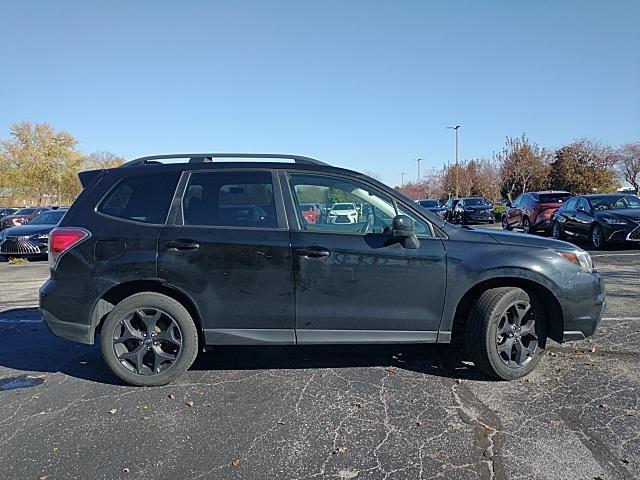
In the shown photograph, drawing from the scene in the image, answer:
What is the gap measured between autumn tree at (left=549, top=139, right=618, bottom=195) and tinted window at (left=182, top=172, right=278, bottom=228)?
1533 inches

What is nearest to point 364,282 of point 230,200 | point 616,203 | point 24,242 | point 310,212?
point 310,212

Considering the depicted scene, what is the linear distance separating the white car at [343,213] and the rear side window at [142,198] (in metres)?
1.40

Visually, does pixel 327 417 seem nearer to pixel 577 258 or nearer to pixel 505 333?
pixel 505 333

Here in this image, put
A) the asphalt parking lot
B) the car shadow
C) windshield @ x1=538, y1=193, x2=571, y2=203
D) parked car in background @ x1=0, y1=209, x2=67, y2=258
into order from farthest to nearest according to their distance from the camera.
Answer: windshield @ x1=538, y1=193, x2=571, y2=203, parked car in background @ x1=0, y1=209, x2=67, y2=258, the car shadow, the asphalt parking lot

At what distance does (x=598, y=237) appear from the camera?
12.4 m

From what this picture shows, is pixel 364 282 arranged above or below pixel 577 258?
below

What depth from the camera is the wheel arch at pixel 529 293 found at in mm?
4047

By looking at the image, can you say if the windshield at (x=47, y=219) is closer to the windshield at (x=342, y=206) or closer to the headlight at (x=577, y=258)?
the windshield at (x=342, y=206)

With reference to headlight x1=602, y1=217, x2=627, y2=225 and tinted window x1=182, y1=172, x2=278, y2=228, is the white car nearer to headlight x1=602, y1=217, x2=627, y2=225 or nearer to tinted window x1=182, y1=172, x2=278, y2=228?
tinted window x1=182, y1=172, x2=278, y2=228

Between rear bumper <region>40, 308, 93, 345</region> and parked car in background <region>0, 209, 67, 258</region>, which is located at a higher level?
parked car in background <region>0, 209, 67, 258</region>

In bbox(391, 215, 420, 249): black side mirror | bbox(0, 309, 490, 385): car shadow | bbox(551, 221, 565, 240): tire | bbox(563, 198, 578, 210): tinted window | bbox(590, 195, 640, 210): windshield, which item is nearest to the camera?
bbox(391, 215, 420, 249): black side mirror

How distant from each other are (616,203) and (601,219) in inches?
43.3

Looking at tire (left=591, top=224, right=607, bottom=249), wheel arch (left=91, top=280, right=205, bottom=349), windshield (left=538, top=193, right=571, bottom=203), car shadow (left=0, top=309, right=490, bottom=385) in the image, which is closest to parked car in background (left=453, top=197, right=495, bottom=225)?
windshield (left=538, top=193, right=571, bottom=203)

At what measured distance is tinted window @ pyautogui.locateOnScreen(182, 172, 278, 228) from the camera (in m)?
4.04
